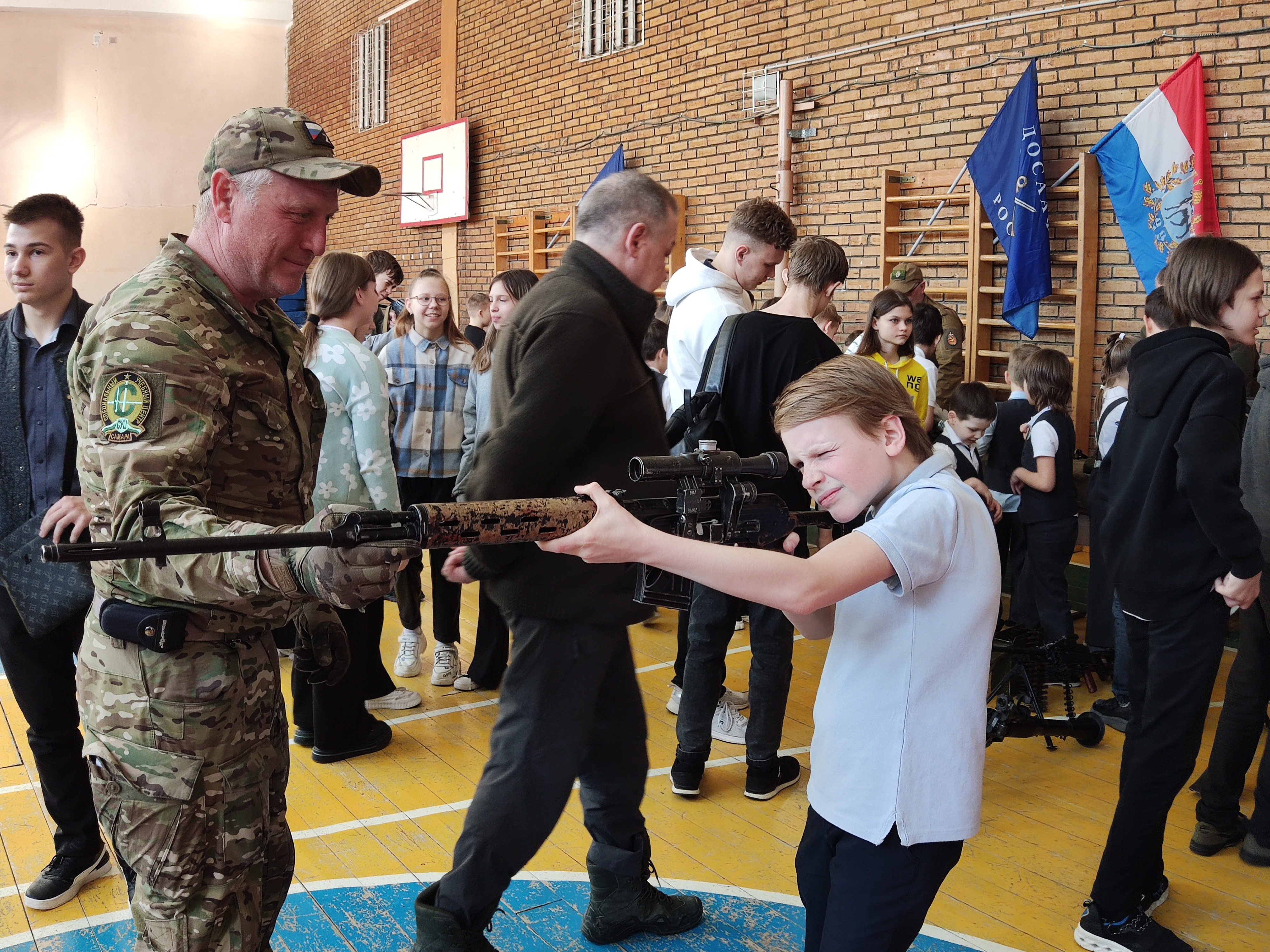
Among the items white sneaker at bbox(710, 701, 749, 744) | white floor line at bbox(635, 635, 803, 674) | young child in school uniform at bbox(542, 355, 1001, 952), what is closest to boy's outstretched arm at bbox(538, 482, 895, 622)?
young child in school uniform at bbox(542, 355, 1001, 952)

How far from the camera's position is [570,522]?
1.59m

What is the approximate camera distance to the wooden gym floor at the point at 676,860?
2705mm

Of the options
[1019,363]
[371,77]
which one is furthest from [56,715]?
[371,77]

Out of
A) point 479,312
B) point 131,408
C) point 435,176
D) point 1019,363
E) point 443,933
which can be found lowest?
point 443,933

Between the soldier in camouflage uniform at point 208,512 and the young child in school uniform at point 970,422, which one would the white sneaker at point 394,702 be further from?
the young child in school uniform at point 970,422

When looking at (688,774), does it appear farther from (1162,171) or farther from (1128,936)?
(1162,171)

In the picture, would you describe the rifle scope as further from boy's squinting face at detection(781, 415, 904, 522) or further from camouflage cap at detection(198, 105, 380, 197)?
camouflage cap at detection(198, 105, 380, 197)

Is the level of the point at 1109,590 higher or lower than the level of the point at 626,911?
higher

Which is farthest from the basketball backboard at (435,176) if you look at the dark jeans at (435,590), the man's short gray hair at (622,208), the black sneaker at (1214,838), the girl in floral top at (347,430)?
the black sneaker at (1214,838)

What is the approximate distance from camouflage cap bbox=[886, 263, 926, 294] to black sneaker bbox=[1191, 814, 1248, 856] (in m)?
3.89

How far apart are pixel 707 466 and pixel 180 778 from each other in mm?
1012

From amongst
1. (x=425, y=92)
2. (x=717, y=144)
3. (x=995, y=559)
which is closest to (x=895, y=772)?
(x=995, y=559)

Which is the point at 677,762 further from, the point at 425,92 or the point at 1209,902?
the point at 425,92

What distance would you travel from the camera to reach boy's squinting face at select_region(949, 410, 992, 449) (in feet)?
16.5
